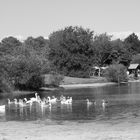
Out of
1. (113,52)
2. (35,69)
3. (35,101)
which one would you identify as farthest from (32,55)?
(113,52)

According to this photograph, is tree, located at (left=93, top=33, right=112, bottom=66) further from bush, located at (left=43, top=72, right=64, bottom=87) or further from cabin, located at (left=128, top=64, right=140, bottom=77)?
bush, located at (left=43, top=72, right=64, bottom=87)

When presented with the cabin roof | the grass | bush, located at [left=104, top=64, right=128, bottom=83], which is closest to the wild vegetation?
bush, located at [left=104, top=64, right=128, bottom=83]

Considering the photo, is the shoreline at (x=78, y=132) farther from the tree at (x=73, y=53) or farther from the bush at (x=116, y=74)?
the tree at (x=73, y=53)

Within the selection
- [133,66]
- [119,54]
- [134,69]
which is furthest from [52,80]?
[133,66]

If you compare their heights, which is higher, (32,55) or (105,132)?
(32,55)

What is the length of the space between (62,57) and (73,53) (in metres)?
3.60

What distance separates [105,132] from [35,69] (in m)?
60.3

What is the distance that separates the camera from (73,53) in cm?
12412

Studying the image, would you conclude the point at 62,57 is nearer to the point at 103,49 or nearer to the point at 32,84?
the point at 103,49

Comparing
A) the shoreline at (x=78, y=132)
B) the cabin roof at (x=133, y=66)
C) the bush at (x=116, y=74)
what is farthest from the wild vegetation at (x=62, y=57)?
the shoreline at (x=78, y=132)

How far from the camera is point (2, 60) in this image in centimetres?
8219

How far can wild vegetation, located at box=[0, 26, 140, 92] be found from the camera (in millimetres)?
83688

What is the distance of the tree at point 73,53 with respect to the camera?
123 meters

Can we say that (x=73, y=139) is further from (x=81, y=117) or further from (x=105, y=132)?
(x=81, y=117)
